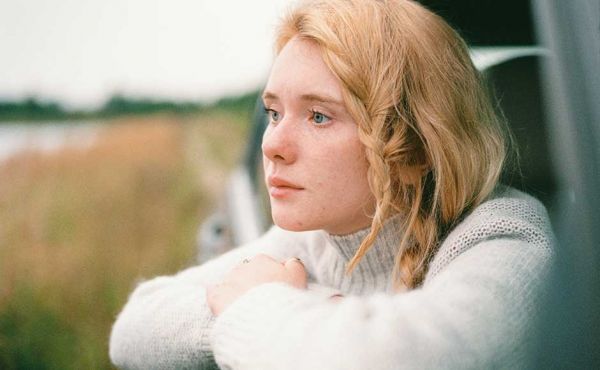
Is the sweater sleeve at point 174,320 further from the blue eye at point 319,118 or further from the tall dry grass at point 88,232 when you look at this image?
the tall dry grass at point 88,232

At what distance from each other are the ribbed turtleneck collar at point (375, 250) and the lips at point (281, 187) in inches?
8.7

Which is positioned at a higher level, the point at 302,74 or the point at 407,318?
the point at 302,74

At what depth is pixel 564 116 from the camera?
0.87 metres

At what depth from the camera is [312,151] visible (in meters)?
1.24

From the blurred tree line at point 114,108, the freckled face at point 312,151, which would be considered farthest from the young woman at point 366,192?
the blurred tree line at point 114,108

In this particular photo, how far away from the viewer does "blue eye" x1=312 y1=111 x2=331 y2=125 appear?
1.24 metres

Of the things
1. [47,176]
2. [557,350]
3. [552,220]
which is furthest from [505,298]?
[47,176]

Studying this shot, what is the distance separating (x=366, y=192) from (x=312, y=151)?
0.16 meters

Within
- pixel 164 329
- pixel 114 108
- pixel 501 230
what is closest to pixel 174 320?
pixel 164 329

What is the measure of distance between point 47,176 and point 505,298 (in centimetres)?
502

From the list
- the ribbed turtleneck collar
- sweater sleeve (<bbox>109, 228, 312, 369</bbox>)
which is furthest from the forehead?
sweater sleeve (<bbox>109, 228, 312, 369</bbox>)

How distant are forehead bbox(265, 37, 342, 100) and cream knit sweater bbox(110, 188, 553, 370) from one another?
14.3 inches

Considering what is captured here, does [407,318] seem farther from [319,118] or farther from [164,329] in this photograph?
[164,329]

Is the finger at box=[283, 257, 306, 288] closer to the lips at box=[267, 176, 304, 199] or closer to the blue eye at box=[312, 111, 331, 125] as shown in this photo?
the lips at box=[267, 176, 304, 199]
